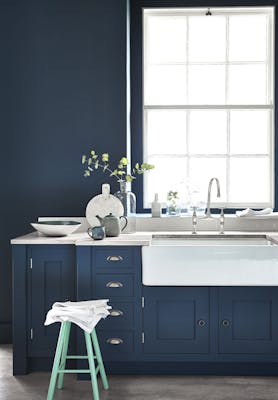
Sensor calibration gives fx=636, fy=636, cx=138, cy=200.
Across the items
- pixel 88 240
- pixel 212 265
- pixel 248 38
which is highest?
pixel 248 38

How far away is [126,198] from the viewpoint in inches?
196

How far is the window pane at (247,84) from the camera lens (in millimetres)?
5398

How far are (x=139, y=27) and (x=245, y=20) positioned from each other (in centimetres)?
90

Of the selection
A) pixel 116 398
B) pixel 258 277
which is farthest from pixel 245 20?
pixel 116 398

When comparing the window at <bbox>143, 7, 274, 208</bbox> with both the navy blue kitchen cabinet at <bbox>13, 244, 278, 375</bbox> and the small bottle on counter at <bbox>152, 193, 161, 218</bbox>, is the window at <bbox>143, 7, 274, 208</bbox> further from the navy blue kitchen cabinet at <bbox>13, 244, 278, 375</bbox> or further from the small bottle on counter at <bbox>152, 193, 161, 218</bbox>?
the navy blue kitchen cabinet at <bbox>13, 244, 278, 375</bbox>

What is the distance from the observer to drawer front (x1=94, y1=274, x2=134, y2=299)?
4285 millimetres

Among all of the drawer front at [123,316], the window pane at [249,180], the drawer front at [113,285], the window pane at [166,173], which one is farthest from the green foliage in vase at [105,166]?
the drawer front at [123,316]

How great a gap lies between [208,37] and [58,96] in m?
1.39

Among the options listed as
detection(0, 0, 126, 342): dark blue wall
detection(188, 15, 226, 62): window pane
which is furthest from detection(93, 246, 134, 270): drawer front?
detection(188, 15, 226, 62): window pane

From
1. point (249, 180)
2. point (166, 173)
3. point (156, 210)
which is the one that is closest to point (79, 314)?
point (156, 210)

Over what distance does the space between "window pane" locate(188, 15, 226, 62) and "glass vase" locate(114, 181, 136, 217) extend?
53.6 inches

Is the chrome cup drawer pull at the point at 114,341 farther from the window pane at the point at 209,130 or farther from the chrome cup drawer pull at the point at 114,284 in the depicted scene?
the window pane at the point at 209,130

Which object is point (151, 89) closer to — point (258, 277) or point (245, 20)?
point (245, 20)

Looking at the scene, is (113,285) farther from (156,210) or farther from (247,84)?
(247,84)
